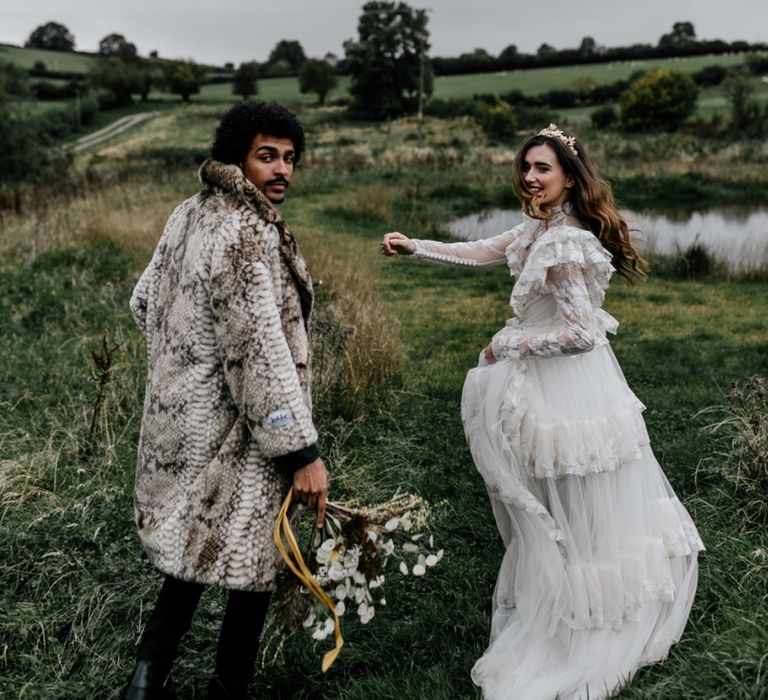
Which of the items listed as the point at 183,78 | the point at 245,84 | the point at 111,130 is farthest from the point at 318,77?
the point at 111,130

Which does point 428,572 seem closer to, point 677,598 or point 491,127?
point 677,598

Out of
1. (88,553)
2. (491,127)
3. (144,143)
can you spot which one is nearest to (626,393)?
(88,553)

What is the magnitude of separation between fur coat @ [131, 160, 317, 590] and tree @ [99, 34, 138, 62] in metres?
78.6

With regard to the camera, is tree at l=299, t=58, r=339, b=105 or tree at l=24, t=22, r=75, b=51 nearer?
tree at l=299, t=58, r=339, b=105

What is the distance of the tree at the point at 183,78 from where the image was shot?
2445 inches

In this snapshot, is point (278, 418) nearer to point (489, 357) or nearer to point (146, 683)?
point (146, 683)

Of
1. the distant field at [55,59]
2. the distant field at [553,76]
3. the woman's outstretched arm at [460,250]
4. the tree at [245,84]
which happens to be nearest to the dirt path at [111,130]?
the tree at [245,84]

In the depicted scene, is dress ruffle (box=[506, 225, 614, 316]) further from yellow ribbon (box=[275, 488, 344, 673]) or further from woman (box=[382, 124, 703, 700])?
yellow ribbon (box=[275, 488, 344, 673])

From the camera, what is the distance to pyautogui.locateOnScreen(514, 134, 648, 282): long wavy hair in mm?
2811

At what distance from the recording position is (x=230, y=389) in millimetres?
2230

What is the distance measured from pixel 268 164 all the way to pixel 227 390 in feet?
2.35

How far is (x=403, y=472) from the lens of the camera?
15.3 ft

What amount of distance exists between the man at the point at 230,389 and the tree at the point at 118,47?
257 feet

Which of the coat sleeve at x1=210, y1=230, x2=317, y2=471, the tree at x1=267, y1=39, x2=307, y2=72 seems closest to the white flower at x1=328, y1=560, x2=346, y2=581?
the coat sleeve at x1=210, y1=230, x2=317, y2=471
